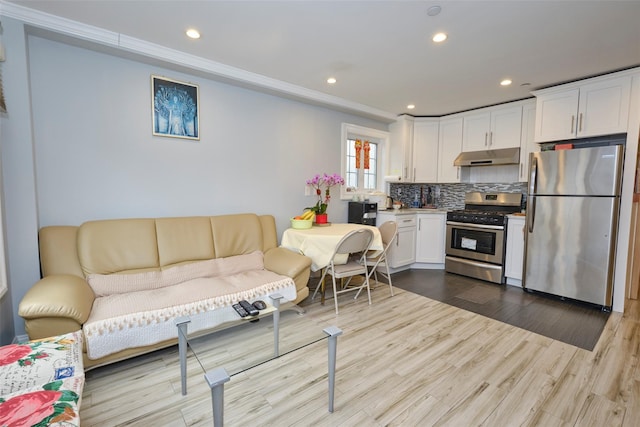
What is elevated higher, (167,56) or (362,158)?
(167,56)

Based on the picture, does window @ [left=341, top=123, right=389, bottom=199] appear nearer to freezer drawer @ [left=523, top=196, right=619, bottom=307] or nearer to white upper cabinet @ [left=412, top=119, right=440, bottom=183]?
white upper cabinet @ [left=412, top=119, right=440, bottom=183]

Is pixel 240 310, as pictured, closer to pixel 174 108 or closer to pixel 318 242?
pixel 318 242

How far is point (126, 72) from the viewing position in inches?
101

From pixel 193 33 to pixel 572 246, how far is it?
14.1 ft

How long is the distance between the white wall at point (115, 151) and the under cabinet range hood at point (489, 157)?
8.56ft

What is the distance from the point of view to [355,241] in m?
2.84

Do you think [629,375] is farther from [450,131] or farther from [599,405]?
[450,131]

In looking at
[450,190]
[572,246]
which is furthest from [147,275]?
[450,190]

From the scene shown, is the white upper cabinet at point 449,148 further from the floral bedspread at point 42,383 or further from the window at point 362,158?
the floral bedspread at point 42,383

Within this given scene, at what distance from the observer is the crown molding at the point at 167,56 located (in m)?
2.07

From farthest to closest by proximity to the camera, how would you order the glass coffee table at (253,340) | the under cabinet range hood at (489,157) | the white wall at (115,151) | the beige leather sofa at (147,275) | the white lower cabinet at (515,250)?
the under cabinet range hood at (489,157) → the white lower cabinet at (515,250) → the white wall at (115,151) → the beige leather sofa at (147,275) → the glass coffee table at (253,340)

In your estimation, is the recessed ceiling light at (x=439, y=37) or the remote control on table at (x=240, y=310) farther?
the recessed ceiling light at (x=439, y=37)

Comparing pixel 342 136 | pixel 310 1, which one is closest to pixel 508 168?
pixel 342 136

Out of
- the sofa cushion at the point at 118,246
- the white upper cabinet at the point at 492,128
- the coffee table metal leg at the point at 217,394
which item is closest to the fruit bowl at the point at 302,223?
the sofa cushion at the point at 118,246
